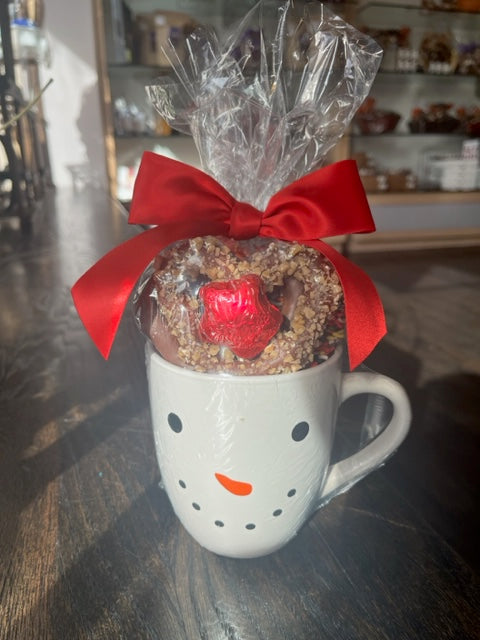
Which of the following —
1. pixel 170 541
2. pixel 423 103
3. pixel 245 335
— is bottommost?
pixel 170 541

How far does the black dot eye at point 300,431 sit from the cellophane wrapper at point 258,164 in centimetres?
3

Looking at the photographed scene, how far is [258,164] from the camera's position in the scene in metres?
0.37

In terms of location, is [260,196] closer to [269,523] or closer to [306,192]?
[306,192]

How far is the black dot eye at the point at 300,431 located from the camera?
10.2 inches

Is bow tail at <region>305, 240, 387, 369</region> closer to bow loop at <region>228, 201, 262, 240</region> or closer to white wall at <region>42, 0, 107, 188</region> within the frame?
bow loop at <region>228, 201, 262, 240</region>

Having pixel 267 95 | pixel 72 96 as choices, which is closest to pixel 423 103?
pixel 72 96

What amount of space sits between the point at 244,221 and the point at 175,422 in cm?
11

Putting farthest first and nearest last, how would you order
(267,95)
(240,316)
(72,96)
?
(72,96) → (267,95) → (240,316)

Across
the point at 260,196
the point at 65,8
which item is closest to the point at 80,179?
the point at 65,8

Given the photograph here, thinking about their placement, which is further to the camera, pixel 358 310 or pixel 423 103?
pixel 423 103

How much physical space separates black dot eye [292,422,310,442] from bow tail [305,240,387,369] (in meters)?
0.04

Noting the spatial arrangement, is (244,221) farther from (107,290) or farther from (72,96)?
(72,96)

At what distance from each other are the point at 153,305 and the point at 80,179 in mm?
2208

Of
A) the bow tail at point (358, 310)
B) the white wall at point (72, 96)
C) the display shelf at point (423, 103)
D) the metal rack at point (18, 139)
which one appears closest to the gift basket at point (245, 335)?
the bow tail at point (358, 310)
